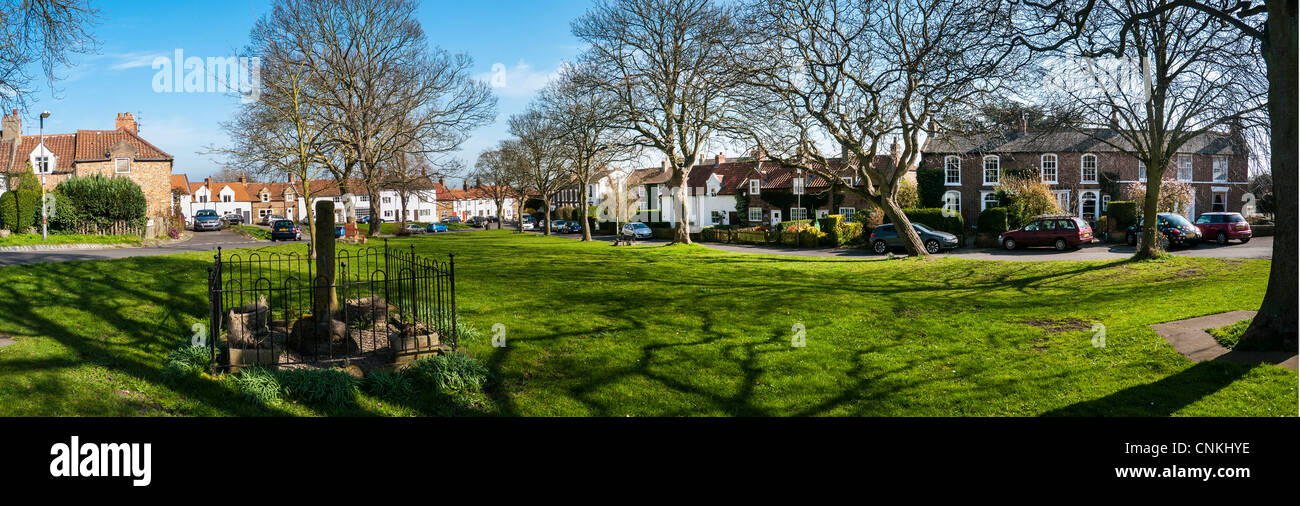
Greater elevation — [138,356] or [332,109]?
[332,109]

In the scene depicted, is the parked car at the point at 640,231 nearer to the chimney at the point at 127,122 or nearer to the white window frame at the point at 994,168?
the white window frame at the point at 994,168

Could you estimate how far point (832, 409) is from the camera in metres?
7.84

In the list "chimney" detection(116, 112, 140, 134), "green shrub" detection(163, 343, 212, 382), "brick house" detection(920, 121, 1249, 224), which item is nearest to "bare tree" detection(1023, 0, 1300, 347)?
"green shrub" detection(163, 343, 212, 382)

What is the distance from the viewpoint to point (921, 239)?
32.3m

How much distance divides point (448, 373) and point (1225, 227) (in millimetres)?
33089

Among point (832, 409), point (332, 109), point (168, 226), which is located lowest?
point (832, 409)

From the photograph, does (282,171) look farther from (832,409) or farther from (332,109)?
(832,409)

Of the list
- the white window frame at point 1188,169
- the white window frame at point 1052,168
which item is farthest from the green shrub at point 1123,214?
the white window frame at point 1052,168

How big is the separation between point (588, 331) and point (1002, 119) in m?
17.3

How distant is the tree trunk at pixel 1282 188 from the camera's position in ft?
28.3

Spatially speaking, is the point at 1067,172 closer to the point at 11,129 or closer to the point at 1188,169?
the point at 1188,169

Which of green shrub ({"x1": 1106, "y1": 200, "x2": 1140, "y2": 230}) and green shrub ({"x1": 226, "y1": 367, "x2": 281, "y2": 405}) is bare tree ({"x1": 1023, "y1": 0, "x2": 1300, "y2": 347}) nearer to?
green shrub ({"x1": 226, "y1": 367, "x2": 281, "y2": 405})

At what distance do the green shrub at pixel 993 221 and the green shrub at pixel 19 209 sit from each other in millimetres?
44484
